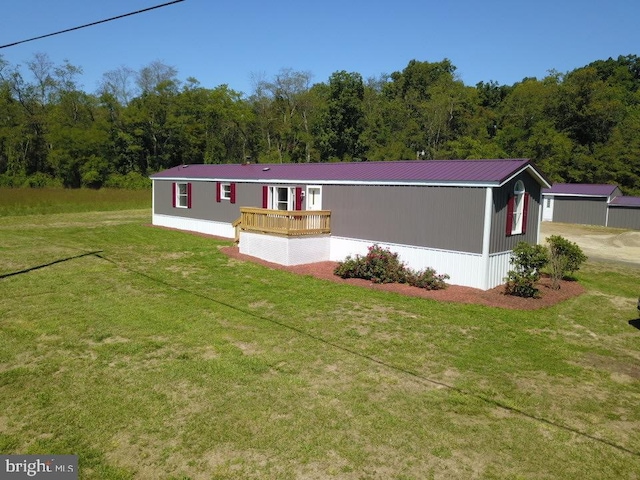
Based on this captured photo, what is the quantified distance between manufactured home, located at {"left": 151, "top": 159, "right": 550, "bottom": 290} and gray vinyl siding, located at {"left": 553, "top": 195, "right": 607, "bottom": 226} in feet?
78.6

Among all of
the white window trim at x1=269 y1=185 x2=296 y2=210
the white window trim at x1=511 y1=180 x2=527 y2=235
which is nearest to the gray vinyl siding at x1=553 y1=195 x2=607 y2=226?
the white window trim at x1=511 y1=180 x2=527 y2=235

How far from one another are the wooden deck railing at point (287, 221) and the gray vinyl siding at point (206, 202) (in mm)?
3515

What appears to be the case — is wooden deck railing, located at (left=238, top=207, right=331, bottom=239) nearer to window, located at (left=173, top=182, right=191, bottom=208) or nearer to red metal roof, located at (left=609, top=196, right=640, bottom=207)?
window, located at (left=173, top=182, right=191, bottom=208)

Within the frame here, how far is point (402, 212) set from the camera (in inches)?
637

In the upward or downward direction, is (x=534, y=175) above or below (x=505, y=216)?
above

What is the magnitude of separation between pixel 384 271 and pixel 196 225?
573 inches

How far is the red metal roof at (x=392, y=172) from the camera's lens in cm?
1462

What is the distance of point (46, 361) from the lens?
309 inches

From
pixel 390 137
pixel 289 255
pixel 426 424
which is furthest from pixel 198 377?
pixel 390 137

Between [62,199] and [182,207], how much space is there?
55.4 feet

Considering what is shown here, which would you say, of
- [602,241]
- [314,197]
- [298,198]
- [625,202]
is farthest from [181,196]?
[625,202]

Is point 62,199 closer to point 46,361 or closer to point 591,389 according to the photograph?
point 46,361

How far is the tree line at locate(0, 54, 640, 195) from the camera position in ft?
160

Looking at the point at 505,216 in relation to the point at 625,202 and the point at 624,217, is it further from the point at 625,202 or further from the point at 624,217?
the point at 625,202
